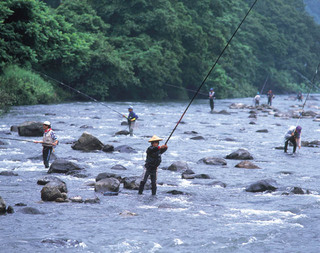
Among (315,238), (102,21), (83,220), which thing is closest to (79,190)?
(83,220)

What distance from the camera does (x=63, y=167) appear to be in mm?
14289

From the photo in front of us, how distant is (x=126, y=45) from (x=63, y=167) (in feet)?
130

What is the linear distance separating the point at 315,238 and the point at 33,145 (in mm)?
12959

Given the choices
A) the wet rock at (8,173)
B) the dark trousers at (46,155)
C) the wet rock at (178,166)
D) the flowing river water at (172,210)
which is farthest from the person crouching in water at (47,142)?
the wet rock at (178,166)

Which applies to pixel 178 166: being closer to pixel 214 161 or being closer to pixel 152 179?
pixel 214 161

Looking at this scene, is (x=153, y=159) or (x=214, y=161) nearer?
(x=153, y=159)

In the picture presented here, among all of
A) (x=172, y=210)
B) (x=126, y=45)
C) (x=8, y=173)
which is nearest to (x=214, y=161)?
(x=172, y=210)

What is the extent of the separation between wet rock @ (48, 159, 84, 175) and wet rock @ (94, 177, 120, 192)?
2085 mm

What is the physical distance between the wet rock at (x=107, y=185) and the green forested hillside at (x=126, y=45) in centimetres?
1646

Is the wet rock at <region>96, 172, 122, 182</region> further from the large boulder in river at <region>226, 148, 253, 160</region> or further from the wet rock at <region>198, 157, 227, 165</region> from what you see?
the large boulder in river at <region>226, 148, 253, 160</region>

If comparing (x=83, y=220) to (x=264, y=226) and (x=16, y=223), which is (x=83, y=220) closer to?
(x=16, y=223)

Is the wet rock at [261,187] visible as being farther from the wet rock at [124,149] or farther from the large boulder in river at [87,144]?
the large boulder in river at [87,144]

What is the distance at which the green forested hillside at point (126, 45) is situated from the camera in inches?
1128

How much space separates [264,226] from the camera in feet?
31.0
